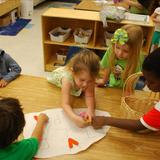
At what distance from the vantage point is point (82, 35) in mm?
2748

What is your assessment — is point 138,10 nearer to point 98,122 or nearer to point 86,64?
point 86,64

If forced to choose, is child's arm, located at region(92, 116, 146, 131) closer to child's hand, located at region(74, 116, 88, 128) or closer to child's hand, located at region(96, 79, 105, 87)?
child's hand, located at region(74, 116, 88, 128)

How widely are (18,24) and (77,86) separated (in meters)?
3.28

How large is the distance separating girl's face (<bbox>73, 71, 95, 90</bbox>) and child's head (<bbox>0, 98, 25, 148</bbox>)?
0.46 meters

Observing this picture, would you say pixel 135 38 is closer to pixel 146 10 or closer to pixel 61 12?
pixel 61 12

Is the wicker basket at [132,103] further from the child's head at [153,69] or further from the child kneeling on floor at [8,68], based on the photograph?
the child kneeling on floor at [8,68]

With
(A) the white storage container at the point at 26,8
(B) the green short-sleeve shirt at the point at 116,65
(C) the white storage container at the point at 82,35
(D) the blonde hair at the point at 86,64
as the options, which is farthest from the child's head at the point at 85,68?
(A) the white storage container at the point at 26,8

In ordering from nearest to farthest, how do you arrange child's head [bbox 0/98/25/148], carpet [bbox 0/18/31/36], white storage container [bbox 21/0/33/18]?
child's head [bbox 0/98/25/148], carpet [bbox 0/18/31/36], white storage container [bbox 21/0/33/18]

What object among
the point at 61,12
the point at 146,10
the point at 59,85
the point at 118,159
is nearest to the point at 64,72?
the point at 59,85

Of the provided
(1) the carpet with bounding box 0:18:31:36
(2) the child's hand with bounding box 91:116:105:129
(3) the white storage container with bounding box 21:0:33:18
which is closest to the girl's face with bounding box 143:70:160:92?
(2) the child's hand with bounding box 91:116:105:129

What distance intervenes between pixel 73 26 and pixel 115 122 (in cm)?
203

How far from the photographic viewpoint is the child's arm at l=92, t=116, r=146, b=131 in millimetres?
1076

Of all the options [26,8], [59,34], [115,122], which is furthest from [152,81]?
[26,8]

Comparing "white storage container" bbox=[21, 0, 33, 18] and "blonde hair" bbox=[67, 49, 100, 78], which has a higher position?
"blonde hair" bbox=[67, 49, 100, 78]
